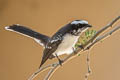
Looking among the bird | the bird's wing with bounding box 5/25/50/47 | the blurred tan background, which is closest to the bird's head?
the bird

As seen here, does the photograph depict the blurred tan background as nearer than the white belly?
No

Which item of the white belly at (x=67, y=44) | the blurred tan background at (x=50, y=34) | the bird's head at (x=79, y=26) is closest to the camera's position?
the bird's head at (x=79, y=26)

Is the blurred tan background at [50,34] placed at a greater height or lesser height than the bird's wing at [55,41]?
lesser

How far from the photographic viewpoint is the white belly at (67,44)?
1.25 meters

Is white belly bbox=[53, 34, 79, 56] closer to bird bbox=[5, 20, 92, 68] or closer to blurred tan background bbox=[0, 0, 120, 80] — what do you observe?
bird bbox=[5, 20, 92, 68]

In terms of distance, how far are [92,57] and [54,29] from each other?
1.17 feet

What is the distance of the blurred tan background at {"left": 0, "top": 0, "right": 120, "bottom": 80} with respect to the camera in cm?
245

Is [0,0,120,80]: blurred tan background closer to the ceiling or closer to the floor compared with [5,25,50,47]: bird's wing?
closer to the floor

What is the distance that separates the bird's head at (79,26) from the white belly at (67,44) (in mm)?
23

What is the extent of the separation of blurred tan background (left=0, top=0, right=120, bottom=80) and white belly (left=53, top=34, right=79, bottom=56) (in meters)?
1.20

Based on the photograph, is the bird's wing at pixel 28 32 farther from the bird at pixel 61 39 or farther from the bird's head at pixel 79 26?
the bird's head at pixel 79 26

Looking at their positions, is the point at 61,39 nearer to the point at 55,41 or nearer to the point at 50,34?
the point at 55,41

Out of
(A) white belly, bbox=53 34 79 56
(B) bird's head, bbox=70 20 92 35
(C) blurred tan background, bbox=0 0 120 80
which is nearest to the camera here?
(B) bird's head, bbox=70 20 92 35

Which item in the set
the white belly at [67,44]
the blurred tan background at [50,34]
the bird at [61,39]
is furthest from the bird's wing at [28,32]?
the blurred tan background at [50,34]
